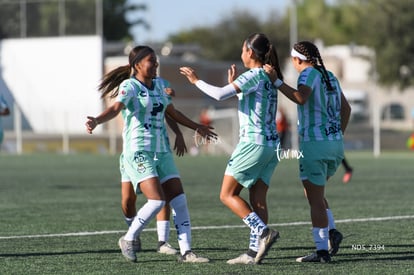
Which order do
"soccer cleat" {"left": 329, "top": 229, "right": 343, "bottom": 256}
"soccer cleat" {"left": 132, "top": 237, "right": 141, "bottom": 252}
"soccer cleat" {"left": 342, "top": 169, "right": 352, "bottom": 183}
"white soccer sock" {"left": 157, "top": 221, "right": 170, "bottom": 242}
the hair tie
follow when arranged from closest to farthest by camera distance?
"soccer cleat" {"left": 132, "top": 237, "right": 141, "bottom": 252}, the hair tie, "soccer cleat" {"left": 329, "top": 229, "right": 343, "bottom": 256}, "white soccer sock" {"left": 157, "top": 221, "right": 170, "bottom": 242}, "soccer cleat" {"left": 342, "top": 169, "right": 352, "bottom": 183}

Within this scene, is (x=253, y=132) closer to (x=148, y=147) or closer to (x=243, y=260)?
(x=148, y=147)

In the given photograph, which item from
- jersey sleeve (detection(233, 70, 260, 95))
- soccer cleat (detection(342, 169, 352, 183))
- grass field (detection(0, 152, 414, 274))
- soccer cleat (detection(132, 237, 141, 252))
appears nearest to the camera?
jersey sleeve (detection(233, 70, 260, 95))

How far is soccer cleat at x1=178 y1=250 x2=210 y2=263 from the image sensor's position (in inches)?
382

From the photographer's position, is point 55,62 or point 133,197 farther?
point 55,62

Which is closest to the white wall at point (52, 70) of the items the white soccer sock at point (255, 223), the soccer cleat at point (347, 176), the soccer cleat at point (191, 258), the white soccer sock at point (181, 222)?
the soccer cleat at point (347, 176)

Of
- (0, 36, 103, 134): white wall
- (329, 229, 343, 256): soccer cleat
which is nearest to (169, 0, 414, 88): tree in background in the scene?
(0, 36, 103, 134): white wall

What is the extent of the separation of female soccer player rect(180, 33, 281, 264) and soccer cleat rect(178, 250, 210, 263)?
26 cm

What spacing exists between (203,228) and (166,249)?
2.49 meters

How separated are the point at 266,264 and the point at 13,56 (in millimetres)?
48427

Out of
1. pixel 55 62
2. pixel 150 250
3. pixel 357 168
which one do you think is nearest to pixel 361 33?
pixel 55 62

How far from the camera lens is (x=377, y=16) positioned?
227ft

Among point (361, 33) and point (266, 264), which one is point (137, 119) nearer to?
point (266, 264)

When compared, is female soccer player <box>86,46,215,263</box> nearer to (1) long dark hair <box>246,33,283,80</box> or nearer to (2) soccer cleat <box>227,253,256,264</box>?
(2) soccer cleat <box>227,253,256,264</box>

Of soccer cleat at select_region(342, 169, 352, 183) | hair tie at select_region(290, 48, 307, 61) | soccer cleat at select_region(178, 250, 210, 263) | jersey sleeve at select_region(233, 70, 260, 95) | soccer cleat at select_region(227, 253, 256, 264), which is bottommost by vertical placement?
soccer cleat at select_region(342, 169, 352, 183)
